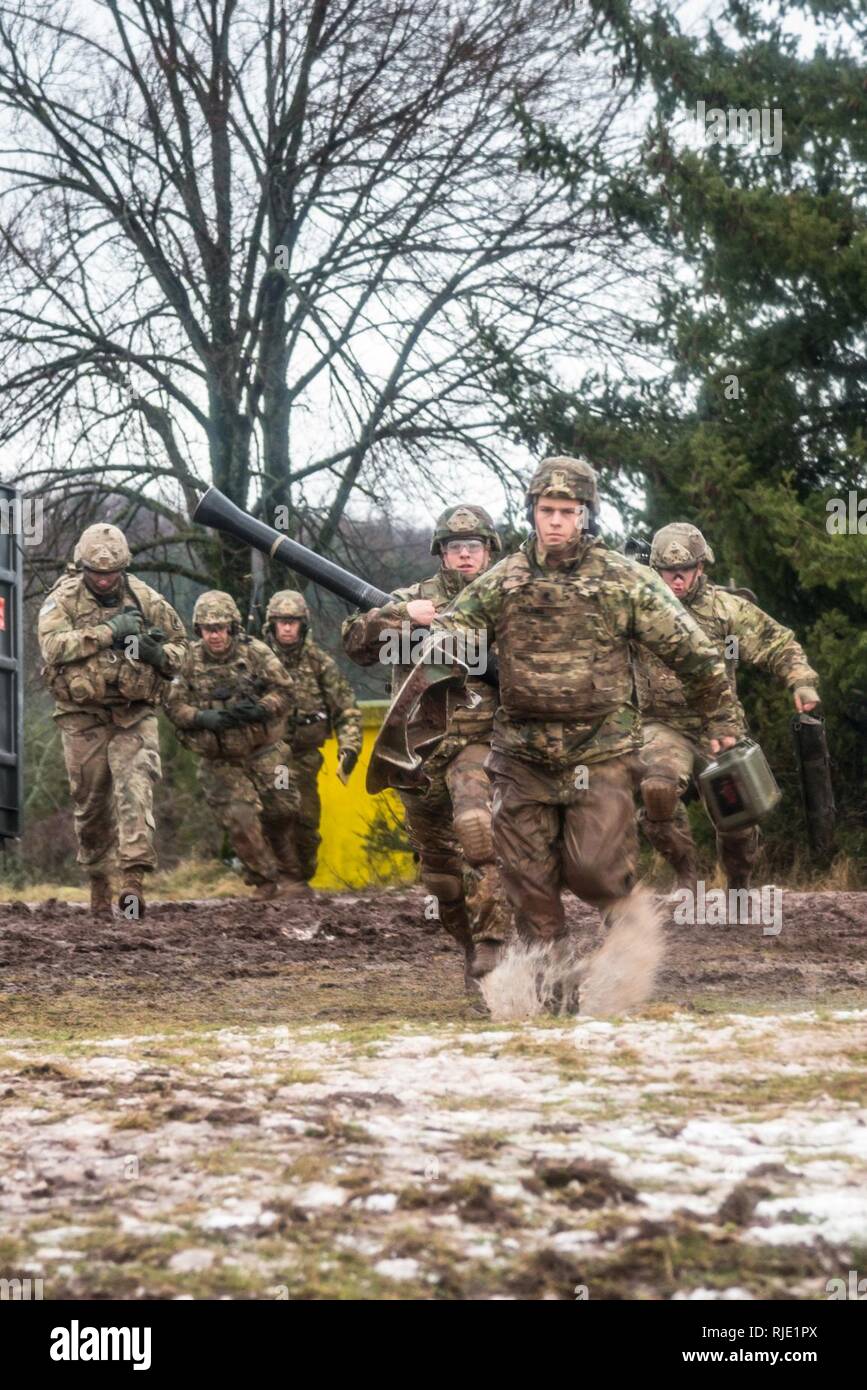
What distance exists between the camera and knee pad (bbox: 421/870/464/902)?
31.4 feet

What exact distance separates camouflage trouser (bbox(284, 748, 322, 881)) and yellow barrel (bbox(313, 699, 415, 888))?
1.02m

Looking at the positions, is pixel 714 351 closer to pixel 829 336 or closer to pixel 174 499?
pixel 829 336

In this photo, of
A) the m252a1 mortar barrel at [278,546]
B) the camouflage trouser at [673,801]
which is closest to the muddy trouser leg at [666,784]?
the camouflage trouser at [673,801]

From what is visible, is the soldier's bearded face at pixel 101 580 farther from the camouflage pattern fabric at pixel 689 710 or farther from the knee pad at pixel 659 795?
the knee pad at pixel 659 795

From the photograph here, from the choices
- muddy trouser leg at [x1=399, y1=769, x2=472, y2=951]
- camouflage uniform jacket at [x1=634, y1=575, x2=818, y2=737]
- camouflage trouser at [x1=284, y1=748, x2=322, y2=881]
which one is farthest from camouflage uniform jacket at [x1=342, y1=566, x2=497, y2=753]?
camouflage trouser at [x1=284, y1=748, x2=322, y2=881]

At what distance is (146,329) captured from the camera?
65.8ft

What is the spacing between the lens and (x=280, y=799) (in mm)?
16875

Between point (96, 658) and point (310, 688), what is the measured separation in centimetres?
383

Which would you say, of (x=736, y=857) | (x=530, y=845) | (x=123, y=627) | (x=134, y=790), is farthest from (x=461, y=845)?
(x=123, y=627)

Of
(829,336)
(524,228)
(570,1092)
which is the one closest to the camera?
(570,1092)

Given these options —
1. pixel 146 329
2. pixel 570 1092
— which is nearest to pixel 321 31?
pixel 146 329

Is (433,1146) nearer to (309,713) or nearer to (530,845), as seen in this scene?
(530,845)

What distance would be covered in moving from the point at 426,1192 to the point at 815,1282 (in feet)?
3.14
